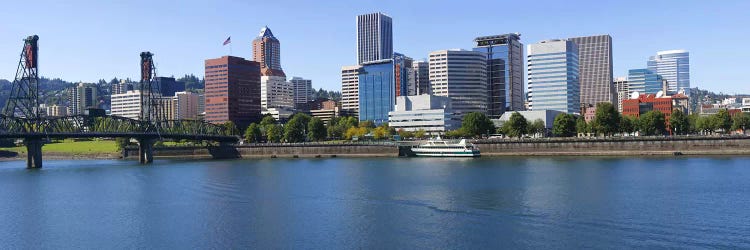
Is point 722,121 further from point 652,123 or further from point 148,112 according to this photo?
point 148,112

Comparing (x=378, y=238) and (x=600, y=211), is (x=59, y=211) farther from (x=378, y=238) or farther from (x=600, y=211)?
(x=600, y=211)

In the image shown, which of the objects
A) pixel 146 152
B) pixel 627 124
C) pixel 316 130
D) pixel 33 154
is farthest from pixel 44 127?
pixel 627 124

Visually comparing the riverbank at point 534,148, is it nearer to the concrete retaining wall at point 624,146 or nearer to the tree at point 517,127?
the concrete retaining wall at point 624,146

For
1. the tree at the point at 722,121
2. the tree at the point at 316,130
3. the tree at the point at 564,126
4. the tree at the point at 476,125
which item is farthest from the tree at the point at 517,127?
the tree at the point at 316,130

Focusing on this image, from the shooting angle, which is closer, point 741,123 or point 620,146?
point 620,146

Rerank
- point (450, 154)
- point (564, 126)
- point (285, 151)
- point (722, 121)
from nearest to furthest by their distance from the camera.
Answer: point (450, 154) → point (722, 121) → point (564, 126) → point (285, 151)

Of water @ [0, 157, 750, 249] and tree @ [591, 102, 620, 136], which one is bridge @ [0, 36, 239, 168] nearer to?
water @ [0, 157, 750, 249]

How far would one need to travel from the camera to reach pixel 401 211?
56156 mm

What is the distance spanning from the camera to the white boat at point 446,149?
463ft

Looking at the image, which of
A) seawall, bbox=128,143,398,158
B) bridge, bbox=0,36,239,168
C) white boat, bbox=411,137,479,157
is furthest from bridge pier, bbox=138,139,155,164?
white boat, bbox=411,137,479,157

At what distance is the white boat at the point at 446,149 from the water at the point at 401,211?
49.8 m

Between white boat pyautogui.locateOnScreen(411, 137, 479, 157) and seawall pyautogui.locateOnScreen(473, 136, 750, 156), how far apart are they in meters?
6.16

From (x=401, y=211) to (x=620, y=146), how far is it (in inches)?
3445

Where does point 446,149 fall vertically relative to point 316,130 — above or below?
below
